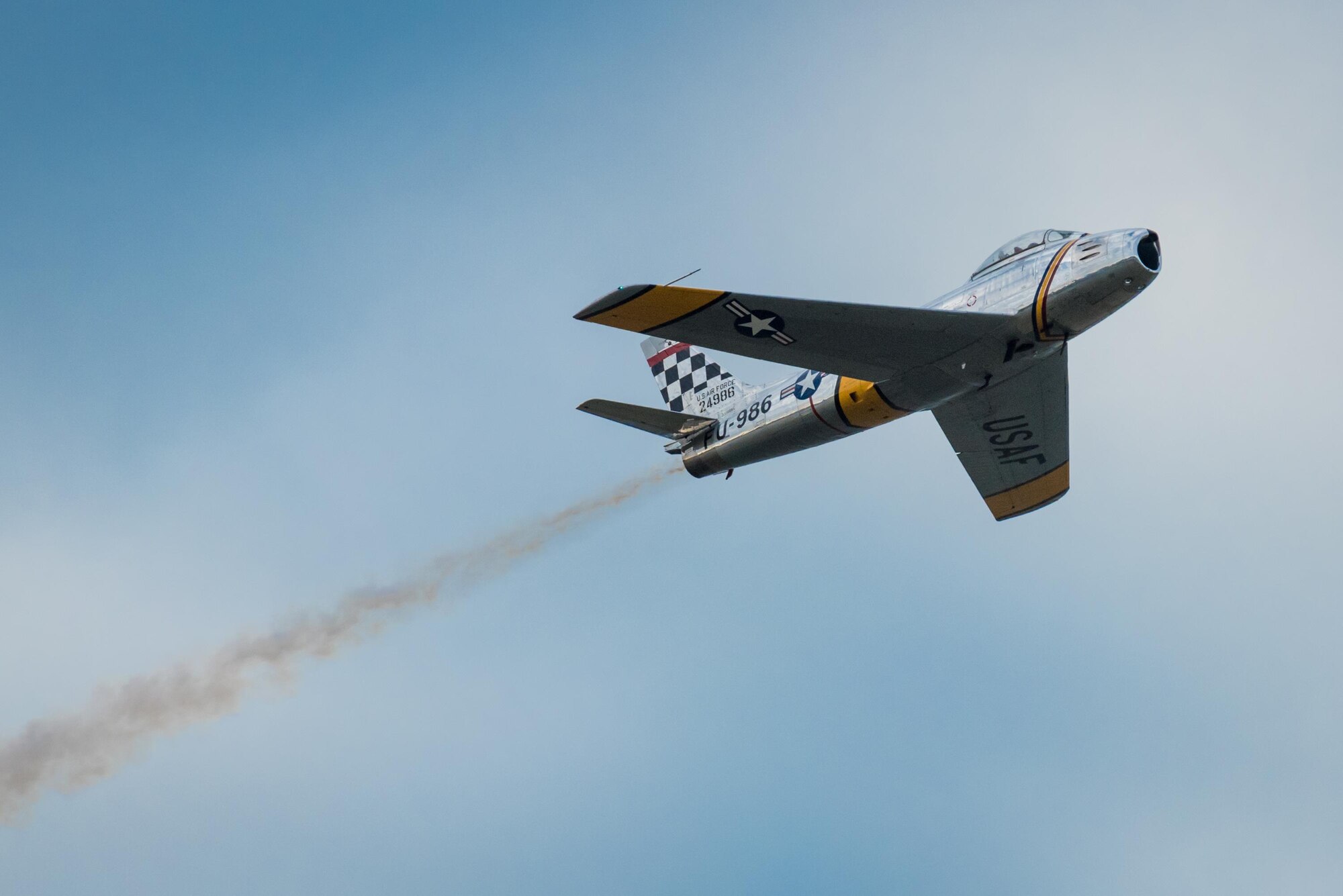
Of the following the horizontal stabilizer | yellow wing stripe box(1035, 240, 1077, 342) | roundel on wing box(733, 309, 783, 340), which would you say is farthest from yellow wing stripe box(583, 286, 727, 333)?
yellow wing stripe box(1035, 240, 1077, 342)

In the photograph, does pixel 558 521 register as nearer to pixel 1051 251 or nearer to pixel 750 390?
pixel 750 390

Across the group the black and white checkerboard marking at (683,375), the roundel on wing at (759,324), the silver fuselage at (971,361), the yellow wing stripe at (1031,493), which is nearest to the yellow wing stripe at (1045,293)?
the silver fuselage at (971,361)

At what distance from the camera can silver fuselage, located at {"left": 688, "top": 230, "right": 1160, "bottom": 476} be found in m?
26.1

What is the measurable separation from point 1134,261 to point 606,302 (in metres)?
10.0

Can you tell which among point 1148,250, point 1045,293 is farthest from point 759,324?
point 1148,250

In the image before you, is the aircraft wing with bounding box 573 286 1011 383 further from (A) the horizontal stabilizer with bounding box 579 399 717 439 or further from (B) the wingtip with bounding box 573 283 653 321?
(A) the horizontal stabilizer with bounding box 579 399 717 439

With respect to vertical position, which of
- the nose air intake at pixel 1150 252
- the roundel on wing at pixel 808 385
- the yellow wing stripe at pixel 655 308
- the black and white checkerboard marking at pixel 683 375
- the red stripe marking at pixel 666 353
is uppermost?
the red stripe marking at pixel 666 353

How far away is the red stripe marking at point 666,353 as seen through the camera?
3597 cm

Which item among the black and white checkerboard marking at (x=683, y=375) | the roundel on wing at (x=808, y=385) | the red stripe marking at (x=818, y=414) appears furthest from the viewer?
the black and white checkerboard marking at (x=683, y=375)

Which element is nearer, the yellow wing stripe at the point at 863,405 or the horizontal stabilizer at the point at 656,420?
the yellow wing stripe at the point at 863,405

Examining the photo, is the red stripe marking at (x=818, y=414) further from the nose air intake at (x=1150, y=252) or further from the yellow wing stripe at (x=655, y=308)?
the nose air intake at (x=1150, y=252)

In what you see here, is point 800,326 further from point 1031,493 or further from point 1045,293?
point 1031,493

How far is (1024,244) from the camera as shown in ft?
91.5

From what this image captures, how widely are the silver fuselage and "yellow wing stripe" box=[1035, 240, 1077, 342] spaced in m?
0.02
